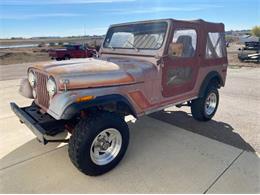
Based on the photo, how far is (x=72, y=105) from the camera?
2.42m

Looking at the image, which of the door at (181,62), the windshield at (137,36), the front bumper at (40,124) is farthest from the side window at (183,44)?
the front bumper at (40,124)

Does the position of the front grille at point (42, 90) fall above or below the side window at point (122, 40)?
below

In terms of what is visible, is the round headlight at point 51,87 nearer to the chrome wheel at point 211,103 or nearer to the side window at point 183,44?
the side window at point 183,44

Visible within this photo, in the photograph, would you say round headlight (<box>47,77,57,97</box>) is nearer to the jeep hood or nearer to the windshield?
the jeep hood

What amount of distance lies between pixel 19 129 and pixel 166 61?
114 inches

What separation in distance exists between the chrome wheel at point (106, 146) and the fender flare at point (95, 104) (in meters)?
0.36

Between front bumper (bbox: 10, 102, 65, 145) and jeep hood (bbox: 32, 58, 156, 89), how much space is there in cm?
57

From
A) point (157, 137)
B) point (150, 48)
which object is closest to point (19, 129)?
point (157, 137)

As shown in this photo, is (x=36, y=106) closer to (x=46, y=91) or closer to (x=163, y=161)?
(x=46, y=91)

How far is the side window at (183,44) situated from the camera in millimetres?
3365

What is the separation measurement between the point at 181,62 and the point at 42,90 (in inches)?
86.2

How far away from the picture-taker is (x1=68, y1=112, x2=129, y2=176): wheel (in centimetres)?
253

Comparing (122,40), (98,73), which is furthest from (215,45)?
(98,73)

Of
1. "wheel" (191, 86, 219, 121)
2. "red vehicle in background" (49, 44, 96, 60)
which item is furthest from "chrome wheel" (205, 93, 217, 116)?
"red vehicle in background" (49, 44, 96, 60)
